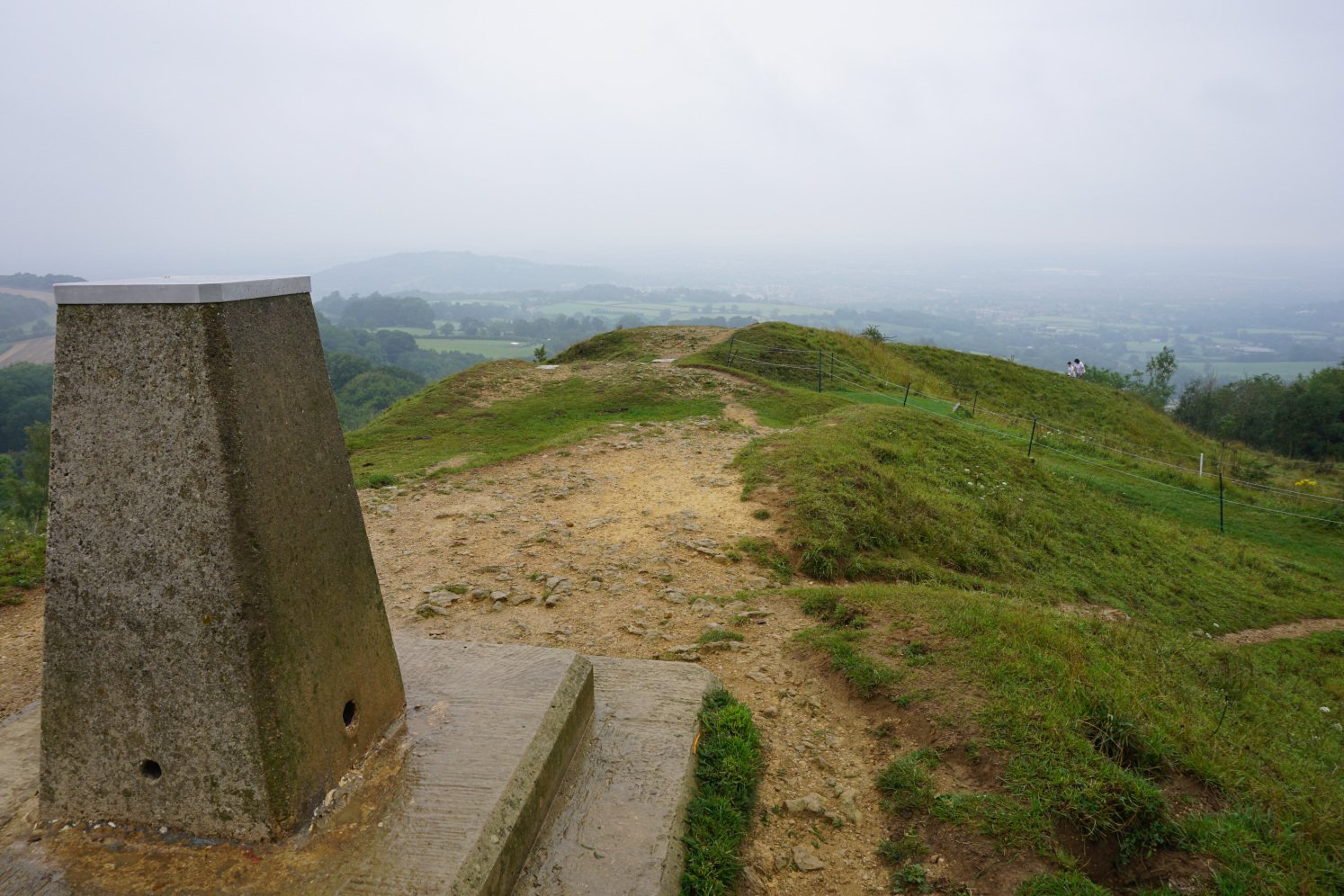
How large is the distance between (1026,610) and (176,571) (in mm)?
6062

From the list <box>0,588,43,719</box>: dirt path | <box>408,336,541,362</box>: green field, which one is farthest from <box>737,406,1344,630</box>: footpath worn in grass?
<box>408,336,541,362</box>: green field

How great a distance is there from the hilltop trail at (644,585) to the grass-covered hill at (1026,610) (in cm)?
21

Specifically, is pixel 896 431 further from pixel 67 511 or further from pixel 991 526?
pixel 67 511

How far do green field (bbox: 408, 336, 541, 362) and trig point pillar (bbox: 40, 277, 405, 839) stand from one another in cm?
7523

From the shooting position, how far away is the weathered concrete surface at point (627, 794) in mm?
3119

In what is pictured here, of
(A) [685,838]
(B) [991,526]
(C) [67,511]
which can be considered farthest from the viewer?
(B) [991,526]

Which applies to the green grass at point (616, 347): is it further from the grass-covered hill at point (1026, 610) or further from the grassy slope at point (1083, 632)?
the grassy slope at point (1083, 632)

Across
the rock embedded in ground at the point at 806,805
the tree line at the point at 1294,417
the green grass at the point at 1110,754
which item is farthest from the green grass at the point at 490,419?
the tree line at the point at 1294,417

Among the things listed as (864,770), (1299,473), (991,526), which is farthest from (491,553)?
(1299,473)

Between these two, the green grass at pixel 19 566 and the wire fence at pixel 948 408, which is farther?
the wire fence at pixel 948 408

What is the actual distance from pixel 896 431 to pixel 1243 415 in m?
36.6

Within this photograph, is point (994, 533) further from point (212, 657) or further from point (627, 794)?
point (212, 657)

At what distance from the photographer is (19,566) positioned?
711 cm

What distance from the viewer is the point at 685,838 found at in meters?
3.41
